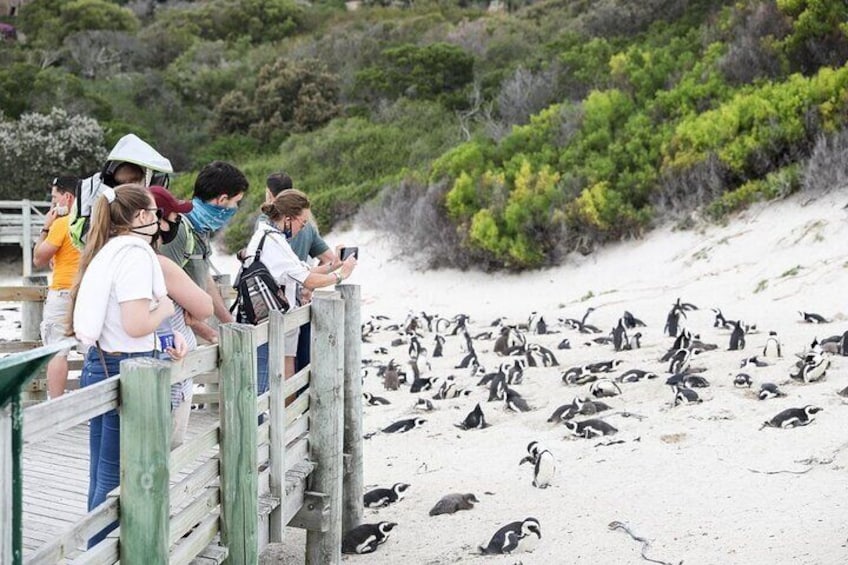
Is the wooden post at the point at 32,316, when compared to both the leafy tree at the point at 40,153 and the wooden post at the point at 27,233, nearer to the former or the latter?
the wooden post at the point at 27,233

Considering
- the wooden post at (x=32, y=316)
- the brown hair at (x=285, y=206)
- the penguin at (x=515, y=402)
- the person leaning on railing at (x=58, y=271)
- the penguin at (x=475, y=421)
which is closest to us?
the brown hair at (x=285, y=206)

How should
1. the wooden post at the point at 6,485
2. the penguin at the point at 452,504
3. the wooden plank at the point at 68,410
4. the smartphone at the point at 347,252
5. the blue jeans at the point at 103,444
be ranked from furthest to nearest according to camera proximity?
the penguin at the point at 452,504
the smartphone at the point at 347,252
the blue jeans at the point at 103,444
the wooden plank at the point at 68,410
the wooden post at the point at 6,485

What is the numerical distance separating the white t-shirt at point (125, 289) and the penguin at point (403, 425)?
15.7 feet

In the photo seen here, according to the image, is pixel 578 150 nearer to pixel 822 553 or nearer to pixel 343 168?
pixel 343 168

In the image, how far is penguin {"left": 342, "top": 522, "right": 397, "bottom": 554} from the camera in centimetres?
589

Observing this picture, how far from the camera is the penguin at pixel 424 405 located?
913cm

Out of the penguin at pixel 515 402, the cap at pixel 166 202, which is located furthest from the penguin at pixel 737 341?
the cap at pixel 166 202

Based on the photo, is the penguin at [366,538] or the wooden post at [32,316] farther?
the wooden post at [32,316]

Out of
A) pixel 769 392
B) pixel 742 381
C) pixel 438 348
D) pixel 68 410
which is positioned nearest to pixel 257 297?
pixel 68 410

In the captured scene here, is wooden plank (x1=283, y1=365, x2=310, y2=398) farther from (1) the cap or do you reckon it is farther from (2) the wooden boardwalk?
(1) the cap

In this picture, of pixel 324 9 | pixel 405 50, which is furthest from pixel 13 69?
pixel 324 9

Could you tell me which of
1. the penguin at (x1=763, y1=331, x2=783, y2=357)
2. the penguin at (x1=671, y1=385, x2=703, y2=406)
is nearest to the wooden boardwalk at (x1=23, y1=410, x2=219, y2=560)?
the penguin at (x1=671, y1=385, x2=703, y2=406)

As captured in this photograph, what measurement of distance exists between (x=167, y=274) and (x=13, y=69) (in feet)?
97.9

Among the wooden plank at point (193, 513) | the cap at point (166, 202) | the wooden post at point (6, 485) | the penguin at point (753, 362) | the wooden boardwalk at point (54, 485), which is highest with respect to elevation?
the cap at point (166, 202)
